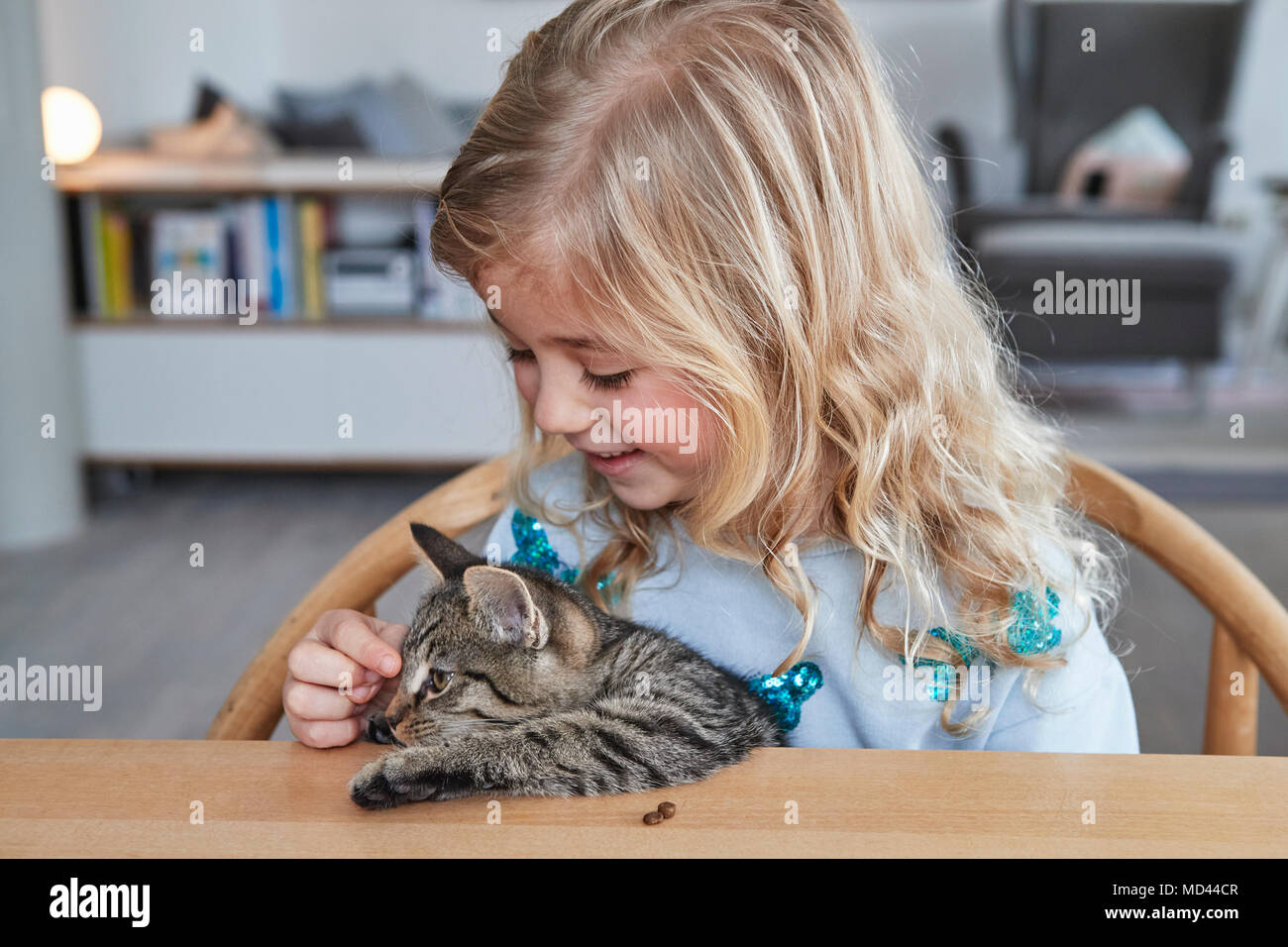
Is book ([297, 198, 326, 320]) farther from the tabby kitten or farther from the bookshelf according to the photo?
the tabby kitten

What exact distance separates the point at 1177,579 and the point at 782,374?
1.29 feet

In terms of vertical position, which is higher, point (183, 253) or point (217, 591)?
point (183, 253)

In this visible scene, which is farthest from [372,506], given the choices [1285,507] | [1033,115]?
[1033,115]

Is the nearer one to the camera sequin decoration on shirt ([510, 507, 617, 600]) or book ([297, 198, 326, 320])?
sequin decoration on shirt ([510, 507, 617, 600])

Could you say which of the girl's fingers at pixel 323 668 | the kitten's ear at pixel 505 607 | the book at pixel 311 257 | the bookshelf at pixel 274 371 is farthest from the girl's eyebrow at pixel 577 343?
the book at pixel 311 257

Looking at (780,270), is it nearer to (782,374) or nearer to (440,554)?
(782,374)

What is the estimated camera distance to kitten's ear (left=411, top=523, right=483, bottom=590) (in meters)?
0.84

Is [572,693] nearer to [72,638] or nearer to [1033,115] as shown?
[72,638]

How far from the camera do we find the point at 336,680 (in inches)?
29.3

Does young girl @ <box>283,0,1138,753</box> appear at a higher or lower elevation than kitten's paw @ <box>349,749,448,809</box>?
higher

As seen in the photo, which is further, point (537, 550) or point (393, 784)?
point (537, 550)

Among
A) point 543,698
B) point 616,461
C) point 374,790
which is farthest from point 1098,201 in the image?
point 374,790

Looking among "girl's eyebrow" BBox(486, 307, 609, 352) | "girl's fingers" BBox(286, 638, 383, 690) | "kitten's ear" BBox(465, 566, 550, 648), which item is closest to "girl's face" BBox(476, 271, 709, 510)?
"girl's eyebrow" BBox(486, 307, 609, 352)

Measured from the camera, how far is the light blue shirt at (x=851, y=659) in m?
0.87
